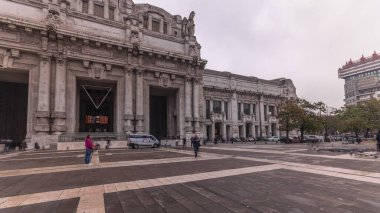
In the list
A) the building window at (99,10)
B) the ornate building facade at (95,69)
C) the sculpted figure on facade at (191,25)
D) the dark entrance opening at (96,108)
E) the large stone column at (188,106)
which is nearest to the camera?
the ornate building facade at (95,69)

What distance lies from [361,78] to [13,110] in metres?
153

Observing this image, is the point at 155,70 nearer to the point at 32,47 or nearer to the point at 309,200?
the point at 32,47

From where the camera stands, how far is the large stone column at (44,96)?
2903 cm

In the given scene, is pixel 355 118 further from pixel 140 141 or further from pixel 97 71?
pixel 97 71

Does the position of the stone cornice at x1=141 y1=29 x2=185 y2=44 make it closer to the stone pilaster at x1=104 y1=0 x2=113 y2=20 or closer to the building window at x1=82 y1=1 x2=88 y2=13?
the stone pilaster at x1=104 y1=0 x2=113 y2=20

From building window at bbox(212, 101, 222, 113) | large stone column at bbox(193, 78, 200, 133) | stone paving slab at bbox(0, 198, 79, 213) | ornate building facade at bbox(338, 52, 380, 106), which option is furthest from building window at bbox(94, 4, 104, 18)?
ornate building facade at bbox(338, 52, 380, 106)

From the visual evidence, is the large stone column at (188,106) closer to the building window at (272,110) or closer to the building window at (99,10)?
the building window at (99,10)

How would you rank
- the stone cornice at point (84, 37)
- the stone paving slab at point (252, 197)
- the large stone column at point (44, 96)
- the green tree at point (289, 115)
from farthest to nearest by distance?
the green tree at point (289, 115) < the large stone column at point (44, 96) < the stone cornice at point (84, 37) < the stone paving slab at point (252, 197)

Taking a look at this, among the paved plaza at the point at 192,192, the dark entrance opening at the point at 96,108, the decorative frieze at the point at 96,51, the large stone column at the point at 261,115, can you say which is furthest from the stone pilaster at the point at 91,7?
the large stone column at the point at 261,115

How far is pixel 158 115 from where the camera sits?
47656 millimetres

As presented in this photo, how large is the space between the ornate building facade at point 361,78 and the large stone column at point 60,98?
128 metres

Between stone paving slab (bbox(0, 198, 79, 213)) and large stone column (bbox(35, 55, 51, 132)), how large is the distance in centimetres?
2698

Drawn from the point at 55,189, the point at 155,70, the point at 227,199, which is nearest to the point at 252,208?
the point at 227,199

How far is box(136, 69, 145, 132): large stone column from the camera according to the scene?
36.3 m
